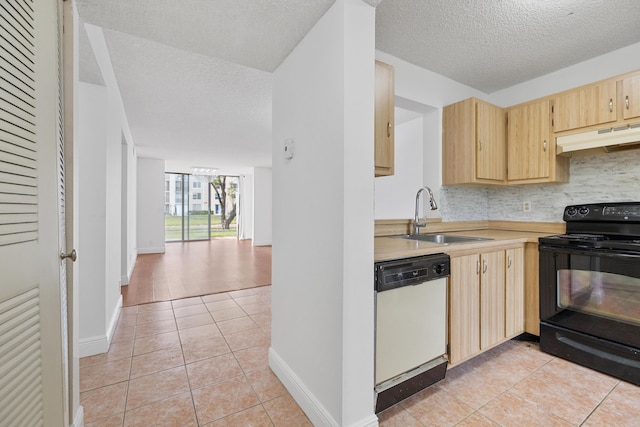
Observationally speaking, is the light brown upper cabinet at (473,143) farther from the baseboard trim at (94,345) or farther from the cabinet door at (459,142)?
the baseboard trim at (94,345)

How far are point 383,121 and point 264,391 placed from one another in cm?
191

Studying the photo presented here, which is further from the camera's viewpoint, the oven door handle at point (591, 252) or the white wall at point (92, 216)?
the white wall at point (92, 216)

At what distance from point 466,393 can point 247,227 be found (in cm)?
892

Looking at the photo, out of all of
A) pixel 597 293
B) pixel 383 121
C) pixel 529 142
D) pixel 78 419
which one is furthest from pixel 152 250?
pixel 597 293

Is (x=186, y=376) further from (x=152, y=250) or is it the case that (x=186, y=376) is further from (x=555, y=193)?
(x=152, y=250)

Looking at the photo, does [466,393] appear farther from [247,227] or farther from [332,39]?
[247,227]

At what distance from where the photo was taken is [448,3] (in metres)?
1.81

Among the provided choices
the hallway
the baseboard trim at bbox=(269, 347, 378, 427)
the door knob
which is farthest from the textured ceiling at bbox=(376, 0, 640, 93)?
the hallway

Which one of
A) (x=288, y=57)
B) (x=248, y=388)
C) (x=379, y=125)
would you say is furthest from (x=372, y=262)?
(x=288, y=57)

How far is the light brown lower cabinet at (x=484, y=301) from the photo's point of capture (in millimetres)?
1808

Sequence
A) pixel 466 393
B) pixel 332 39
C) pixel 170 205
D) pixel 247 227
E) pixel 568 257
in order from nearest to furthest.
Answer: pixel 332 39
pixel 466 393
pixel 568 257
pixel 170 205
pixel 247 227

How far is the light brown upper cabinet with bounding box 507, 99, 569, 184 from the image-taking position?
2.56 m

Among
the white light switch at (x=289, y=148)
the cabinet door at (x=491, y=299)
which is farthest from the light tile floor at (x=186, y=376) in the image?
the white light switch at (x=289, y=148)

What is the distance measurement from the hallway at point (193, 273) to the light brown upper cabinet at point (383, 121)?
9.72 ft
